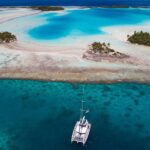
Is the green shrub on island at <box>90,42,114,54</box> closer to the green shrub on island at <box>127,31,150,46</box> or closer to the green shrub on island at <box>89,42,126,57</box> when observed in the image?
the green shrub on island at <box>89,42,126,57</box>

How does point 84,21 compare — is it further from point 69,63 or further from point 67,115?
point 67,115

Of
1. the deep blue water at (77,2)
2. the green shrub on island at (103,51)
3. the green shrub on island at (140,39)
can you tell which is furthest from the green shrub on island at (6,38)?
the deep blue water at (77,2)

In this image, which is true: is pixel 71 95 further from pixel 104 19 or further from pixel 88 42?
pixel 104 19

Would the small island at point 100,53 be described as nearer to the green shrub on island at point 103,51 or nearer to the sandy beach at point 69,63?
the green shrub on island at point 103,51

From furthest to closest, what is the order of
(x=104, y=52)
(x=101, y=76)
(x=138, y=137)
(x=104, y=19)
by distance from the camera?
(x=104, y=19) → (x=104, y=52) → (x=101, y=76) → (x=138, y=137)

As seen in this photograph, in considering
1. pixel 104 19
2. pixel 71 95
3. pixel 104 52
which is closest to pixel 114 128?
pixel 71 95

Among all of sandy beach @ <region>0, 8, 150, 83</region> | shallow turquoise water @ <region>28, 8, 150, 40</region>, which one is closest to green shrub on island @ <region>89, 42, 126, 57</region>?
sandy beach @ <region>0, 8, 150, 83</region>

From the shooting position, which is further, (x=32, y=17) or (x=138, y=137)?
(x=32, y=17)
